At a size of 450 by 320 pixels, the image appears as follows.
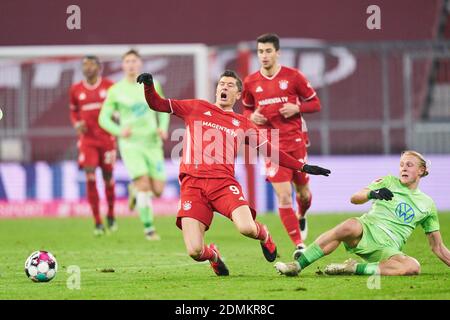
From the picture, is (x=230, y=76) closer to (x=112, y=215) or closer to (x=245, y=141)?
(x=245, y=141)

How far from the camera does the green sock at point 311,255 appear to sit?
881 centimetres

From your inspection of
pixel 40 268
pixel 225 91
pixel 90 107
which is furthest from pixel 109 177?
pixel 40 268

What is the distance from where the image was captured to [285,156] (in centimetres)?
948

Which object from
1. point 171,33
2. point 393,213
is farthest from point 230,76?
point 171,33

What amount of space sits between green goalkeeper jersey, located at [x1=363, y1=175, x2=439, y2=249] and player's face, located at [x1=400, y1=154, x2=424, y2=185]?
0.27 ft

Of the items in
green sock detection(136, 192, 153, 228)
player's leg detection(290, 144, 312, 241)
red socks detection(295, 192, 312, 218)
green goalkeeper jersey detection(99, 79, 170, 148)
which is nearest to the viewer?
player's leg detection(290, 144, 312, 241)

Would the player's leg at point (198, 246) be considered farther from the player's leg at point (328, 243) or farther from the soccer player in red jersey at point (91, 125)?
the soccer player in red jersey at point (91, 125)

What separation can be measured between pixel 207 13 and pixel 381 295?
18.8 meters

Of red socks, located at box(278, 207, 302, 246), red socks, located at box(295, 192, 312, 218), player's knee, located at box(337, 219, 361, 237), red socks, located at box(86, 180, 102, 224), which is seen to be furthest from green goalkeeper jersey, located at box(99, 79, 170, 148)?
player's knee, located at box(337, 219, 361, 237)

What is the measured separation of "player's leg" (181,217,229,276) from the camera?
908 cm

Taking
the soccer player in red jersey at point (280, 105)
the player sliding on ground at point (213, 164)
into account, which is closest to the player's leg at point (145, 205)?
the soccer player in red jersey at point (280, 105)

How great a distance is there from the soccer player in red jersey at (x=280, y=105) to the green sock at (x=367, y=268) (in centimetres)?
222

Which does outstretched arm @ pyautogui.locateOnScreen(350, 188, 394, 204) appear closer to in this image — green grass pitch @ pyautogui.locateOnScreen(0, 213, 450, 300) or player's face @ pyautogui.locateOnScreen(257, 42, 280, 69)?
green grass pitch @ pyautogui.locateOnScreen(0, 213, 450, 300)

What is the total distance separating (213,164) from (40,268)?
1.85 meters
